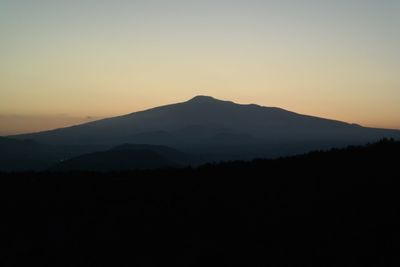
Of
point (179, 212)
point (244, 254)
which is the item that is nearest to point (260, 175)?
point (179, 212)

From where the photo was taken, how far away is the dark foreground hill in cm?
1316

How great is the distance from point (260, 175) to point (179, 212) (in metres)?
5.29

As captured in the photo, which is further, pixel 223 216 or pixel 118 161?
pixel 118 161

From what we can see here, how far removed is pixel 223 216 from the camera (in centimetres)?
1658

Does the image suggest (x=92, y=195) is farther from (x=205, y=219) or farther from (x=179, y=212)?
(x=205, y=219)

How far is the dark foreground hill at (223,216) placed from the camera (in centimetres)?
1316

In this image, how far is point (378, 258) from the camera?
11641mm

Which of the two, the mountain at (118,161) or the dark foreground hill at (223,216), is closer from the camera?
the dark foreground hill at (223,216)

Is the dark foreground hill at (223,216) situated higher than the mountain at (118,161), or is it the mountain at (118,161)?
the dark foreground hill at (223,216)

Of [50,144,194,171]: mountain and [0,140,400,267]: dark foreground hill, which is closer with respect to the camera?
[0,140,400,267]: dark foreground hill

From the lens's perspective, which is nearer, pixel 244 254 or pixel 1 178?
pixel 244 254

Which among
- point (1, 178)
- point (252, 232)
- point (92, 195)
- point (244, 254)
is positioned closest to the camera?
point (244, 254)

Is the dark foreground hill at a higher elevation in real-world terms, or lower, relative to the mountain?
higher

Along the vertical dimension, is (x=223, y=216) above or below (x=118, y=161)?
above
